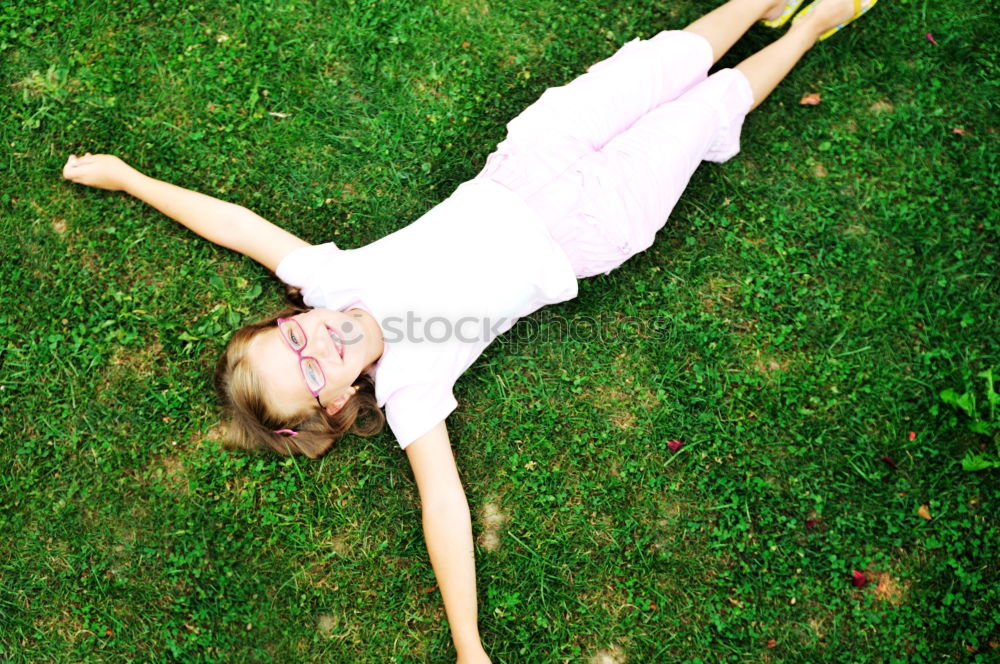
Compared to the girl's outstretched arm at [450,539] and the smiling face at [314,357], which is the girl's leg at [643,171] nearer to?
the smiling face at [314,357]

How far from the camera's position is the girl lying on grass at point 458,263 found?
325cm

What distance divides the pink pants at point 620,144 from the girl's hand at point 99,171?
2.06 meters

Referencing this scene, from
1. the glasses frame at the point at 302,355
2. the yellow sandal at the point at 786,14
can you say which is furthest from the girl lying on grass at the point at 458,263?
the yellow sandal at the point at 786,14

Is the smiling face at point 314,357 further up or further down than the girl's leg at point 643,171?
further down

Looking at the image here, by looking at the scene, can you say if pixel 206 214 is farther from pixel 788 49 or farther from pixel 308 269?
pixel 788 49

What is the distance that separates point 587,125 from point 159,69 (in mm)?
2601

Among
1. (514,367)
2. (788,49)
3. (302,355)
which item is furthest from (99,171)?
(788,49)

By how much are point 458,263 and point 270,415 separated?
3.80ft

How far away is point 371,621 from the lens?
12.1 feet

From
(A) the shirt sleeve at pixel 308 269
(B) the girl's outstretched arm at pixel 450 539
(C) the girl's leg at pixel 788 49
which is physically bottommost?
(B) the girl's outstretched arm at pixel 450 539

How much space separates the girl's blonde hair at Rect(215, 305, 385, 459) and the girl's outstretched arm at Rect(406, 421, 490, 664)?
389 mm

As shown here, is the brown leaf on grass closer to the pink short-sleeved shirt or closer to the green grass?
the green grass

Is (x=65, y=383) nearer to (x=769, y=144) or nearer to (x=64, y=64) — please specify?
(x=64, y=64)

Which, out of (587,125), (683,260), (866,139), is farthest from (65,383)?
(866,139)
